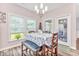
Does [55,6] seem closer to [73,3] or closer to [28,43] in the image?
[73,3]

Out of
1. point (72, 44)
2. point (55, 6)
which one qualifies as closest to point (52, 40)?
point (72, 44)

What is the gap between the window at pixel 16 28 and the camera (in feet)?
6.69

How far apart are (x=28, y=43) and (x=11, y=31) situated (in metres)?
0.39

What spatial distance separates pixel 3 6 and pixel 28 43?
833mm

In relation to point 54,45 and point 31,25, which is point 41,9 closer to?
point 31,25

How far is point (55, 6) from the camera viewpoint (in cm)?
205

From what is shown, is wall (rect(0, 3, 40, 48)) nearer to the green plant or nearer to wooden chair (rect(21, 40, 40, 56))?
the green plant

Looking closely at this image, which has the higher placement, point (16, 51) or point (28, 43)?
point (28, 43)

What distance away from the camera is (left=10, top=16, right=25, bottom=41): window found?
204 centimetres

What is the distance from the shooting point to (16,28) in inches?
81.0

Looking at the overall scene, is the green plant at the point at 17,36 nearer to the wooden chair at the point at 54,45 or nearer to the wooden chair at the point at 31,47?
the wooden chair at the point at 31,47

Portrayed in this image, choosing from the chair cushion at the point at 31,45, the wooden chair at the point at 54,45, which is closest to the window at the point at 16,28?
the chair cushion at the point at 31,45

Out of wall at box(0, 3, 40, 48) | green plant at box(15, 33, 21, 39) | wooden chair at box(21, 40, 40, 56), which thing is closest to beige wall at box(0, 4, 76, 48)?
wall at box(0, 3, 40, 48)

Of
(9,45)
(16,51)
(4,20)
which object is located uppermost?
(4,20)
